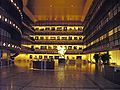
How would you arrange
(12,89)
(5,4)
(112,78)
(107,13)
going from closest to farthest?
1. (12,89)
2. (112,78)
3. (5,4)
4. (107,13)

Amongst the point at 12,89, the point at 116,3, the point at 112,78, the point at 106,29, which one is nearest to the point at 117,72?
the point at 112,78

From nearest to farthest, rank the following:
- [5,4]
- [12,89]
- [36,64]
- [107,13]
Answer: [12,89], [36,64], [5,4], [107,13]

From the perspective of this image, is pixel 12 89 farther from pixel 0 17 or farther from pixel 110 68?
pixel 0 17

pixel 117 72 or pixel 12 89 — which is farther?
pixel 117 72

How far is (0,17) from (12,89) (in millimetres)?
28380

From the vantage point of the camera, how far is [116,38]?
40.6 meters

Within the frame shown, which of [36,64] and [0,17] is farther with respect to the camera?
[0,17]

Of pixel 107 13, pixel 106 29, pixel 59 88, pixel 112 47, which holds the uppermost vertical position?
pixel 107 13

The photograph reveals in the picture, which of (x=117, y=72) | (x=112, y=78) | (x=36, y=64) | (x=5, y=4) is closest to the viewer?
(x=117, y=72)

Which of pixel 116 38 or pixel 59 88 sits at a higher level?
pixel 116 38

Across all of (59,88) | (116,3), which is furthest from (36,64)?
(59,88)

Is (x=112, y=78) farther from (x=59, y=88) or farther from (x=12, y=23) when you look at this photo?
(x=12, y=23)

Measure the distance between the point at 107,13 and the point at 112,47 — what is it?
29.1ft

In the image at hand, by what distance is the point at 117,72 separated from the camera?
17.5 meters
